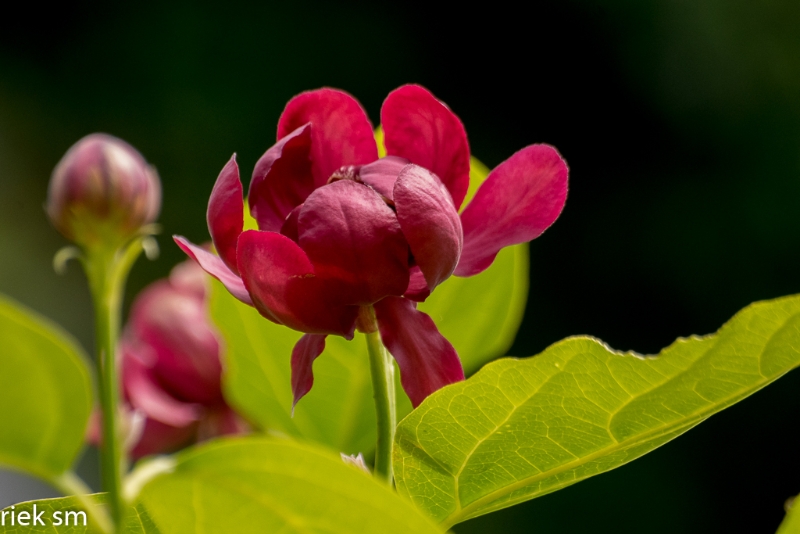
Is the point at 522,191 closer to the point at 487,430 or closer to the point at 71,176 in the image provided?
the point at 487,430

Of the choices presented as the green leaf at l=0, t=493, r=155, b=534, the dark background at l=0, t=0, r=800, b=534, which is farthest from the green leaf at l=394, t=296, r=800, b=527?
the dark background at l=0, t=0, r=800, b=534

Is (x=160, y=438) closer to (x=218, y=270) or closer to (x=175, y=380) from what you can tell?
(x=175, y=380)

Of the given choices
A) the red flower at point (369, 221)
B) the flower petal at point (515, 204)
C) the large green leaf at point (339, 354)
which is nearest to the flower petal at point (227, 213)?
the red flower at point (369, 221)

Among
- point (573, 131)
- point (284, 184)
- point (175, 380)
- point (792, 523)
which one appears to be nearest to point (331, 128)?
point (284, 184)

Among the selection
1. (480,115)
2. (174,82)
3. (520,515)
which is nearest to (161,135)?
(174,82)

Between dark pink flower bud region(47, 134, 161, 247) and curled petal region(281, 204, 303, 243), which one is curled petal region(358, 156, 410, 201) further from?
dark pink flower bud region(47, 134, 161, 247)

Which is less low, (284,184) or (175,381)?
(284,184)
